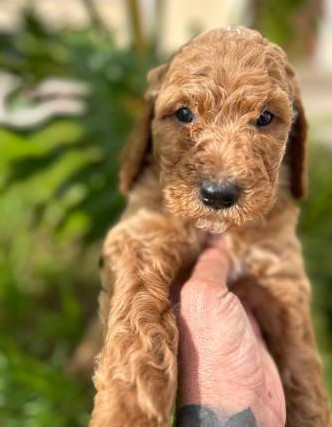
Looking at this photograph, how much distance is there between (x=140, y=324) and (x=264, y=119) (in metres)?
0.45

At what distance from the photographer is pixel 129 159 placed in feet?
5.66

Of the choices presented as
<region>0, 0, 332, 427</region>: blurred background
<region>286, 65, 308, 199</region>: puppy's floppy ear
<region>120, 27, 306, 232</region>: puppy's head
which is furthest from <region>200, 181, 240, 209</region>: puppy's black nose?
<region>0, 0, 332, 427</region>: blurred background

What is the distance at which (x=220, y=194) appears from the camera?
1.29 m

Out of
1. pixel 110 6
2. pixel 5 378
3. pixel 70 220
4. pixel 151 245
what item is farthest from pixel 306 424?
pixel 110 6

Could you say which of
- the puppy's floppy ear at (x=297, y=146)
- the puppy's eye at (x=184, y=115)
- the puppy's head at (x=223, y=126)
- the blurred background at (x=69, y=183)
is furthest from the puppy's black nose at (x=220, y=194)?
the blurred background at (x=69, y=183)

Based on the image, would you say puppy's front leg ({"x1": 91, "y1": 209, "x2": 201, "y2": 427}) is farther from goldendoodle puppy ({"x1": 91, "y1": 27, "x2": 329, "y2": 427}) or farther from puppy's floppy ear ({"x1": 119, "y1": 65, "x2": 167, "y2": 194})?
puppy's floppy ear ({"x1": 119, "y1": 65, "x2": 167, "y2": 194})

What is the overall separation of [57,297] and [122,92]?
1025 millimetres

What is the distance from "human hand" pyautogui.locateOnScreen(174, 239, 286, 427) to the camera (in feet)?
4.54

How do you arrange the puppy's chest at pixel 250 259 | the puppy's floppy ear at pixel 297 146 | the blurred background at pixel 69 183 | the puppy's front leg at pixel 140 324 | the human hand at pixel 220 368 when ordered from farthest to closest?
the blurred background at pixel 69 183
the puppy's chest at pixel 250 259
the puppy's floppy ear at pixel 297 146
the human hand at pixel 220 368
the puppy's front leg at pixel 140 324

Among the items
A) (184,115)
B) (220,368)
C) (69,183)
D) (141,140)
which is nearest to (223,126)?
(184,115)

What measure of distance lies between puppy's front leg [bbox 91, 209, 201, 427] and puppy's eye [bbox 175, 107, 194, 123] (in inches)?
10.3

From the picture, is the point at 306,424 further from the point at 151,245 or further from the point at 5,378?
the point at 5,378

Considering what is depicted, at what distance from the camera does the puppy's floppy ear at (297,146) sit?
1.58m

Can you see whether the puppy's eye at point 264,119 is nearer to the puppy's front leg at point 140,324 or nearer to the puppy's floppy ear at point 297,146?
the puppy's floppy ear at point 297,146
